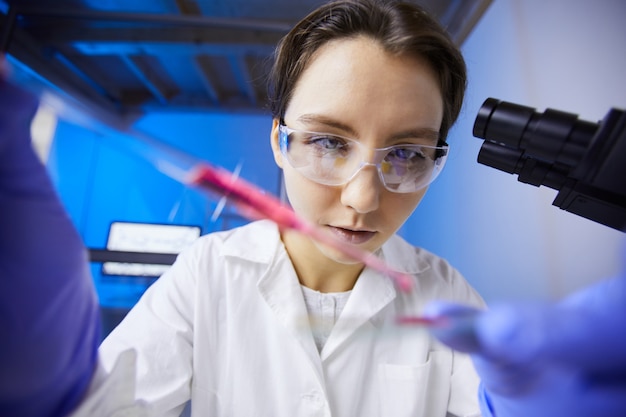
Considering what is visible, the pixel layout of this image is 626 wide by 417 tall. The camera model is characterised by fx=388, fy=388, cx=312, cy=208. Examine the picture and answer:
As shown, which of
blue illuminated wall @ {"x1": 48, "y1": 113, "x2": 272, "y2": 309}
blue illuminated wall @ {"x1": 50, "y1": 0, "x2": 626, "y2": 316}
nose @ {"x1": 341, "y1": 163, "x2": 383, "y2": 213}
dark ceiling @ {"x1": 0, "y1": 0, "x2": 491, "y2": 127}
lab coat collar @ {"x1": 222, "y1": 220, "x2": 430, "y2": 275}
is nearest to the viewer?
nose @ {"x1": 341, "y1": 163, "x2": 383, "y2": 213}

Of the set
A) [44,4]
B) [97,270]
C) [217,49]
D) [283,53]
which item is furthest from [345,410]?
[44,4]

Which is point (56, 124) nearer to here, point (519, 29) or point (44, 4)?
point (519, 29)

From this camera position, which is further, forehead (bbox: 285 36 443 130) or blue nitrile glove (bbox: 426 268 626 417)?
forehead (bbox: 285 36 443 130)

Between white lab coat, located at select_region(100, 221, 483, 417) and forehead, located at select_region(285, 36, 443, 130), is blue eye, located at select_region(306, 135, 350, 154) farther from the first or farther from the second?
white lab coat, located at select_region(100, 221, 483, 417)

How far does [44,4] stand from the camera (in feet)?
6.75

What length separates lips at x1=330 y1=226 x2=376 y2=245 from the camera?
0.60 m

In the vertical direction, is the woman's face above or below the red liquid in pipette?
above

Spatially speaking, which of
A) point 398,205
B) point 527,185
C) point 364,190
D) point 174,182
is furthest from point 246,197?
point 174,182

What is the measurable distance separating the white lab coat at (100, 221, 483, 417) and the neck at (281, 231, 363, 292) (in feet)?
0.13

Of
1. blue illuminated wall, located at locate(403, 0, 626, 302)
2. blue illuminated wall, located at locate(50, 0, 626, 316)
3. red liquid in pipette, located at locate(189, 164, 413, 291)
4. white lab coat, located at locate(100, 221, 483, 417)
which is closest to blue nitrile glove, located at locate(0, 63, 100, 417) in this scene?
blue illuminated wall, located at locate(50, 0, 626, 316)

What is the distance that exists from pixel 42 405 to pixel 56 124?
0.28 metres

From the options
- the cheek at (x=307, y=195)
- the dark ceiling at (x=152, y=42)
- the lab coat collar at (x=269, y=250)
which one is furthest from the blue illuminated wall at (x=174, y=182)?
the cheek at (x=307, y=195)

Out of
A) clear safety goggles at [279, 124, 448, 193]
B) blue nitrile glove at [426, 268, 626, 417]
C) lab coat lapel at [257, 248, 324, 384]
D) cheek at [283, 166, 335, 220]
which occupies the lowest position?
lab coat lapel at [257, 248, 324, 384]

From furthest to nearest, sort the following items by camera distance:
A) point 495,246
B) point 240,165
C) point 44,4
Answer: point 240,165
point 44,4
point 495,246
